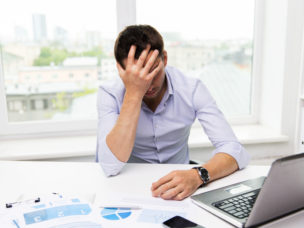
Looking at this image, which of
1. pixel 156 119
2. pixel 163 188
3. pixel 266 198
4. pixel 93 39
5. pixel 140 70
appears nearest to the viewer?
pixel 266 198

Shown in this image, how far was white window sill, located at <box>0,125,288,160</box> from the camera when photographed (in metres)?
1.92

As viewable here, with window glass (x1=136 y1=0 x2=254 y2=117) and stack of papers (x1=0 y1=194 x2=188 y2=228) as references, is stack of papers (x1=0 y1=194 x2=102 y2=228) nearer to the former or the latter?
stack of papers (x1=0 y1=194 x2=188 y2=228)

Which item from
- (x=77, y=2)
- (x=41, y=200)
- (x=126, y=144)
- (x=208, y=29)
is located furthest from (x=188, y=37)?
(x=41, y=200)

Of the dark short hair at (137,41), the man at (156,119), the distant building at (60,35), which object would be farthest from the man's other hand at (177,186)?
the distant building at (60,35)

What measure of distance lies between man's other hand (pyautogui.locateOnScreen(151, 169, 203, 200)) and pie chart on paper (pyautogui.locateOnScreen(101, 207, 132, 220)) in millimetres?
127

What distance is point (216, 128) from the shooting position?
134 cm

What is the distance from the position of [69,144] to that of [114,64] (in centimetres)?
64

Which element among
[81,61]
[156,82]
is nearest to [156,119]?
[156,82]

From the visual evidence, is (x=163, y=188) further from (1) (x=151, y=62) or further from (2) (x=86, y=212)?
(1) (x=151, y=62)

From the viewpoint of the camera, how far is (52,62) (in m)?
2.18

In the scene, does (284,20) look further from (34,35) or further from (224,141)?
(34,35)

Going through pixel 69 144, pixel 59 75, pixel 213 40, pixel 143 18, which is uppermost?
pixel 143 18

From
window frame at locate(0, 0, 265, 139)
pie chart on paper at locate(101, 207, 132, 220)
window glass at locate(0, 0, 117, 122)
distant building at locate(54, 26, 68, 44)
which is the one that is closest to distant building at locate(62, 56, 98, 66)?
window glass at locate(0, 0, 117, 122)

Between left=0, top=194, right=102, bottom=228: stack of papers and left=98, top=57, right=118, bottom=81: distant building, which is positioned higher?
left=98, top=57, right=118, bottom=81: distant building
